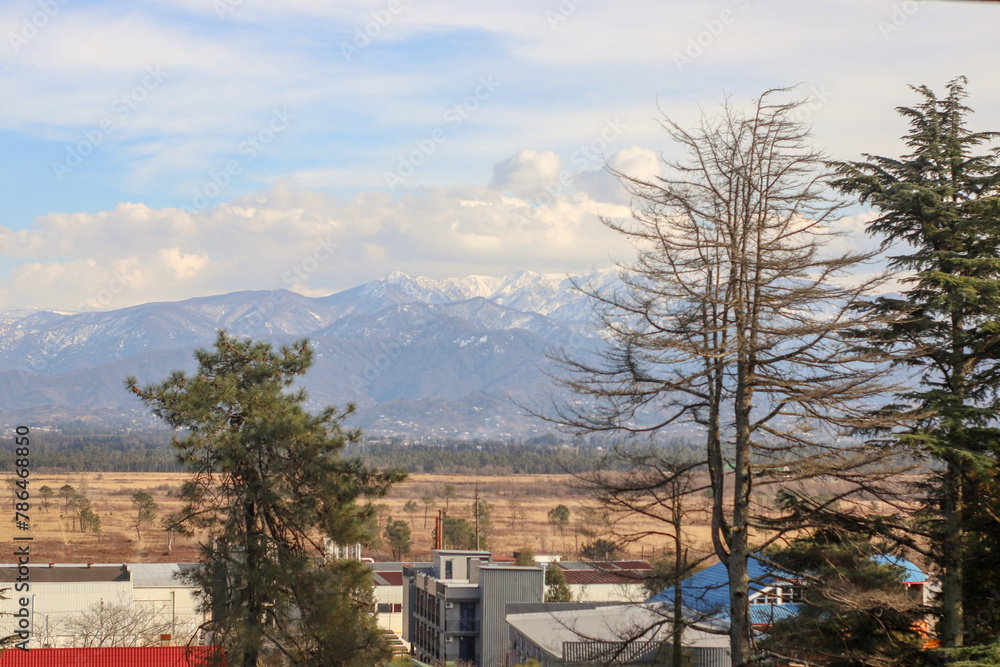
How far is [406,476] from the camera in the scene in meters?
17.7

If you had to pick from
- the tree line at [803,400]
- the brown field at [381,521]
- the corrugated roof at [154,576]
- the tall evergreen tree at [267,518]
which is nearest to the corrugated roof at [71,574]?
the corrugated roof at [154,576]

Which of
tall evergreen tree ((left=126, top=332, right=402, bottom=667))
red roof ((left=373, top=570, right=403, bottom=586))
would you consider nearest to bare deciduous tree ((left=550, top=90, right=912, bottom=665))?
tall evergreen tree ((left=126, top=332, right=402, bottom=667))

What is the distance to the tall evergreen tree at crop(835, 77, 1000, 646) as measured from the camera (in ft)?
46.1

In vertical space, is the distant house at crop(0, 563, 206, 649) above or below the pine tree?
below

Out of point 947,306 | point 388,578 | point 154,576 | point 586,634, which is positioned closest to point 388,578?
point 388,578

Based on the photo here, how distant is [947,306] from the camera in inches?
577

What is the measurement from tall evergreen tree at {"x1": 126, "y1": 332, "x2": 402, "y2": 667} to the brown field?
17.9 metres

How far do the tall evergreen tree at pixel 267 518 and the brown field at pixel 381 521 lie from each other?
17890 millimetres

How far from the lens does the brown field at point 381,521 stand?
73988mm

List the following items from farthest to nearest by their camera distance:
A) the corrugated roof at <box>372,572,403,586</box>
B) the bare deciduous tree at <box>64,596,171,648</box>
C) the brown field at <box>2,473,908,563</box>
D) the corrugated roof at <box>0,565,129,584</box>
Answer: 1. the brown field at <box>2,473,908,563</box>
2. the corrugated roof at <box>372,572,403,586</box>
3. the corrugated roof at <box>0,565,129,584</box>
4. the bare deciduous tree at <box>64,596,171,648</box>

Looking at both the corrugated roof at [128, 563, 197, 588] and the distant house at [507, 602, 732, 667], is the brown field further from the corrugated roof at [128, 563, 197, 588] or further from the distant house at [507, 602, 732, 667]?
the distant house at [507, 602, 732, 667]

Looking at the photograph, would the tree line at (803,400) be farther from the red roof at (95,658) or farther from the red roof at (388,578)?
the red roof at (388,578)

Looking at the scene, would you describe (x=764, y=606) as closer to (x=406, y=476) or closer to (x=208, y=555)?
(x=406, y=476)

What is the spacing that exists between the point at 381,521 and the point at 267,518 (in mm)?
86881
